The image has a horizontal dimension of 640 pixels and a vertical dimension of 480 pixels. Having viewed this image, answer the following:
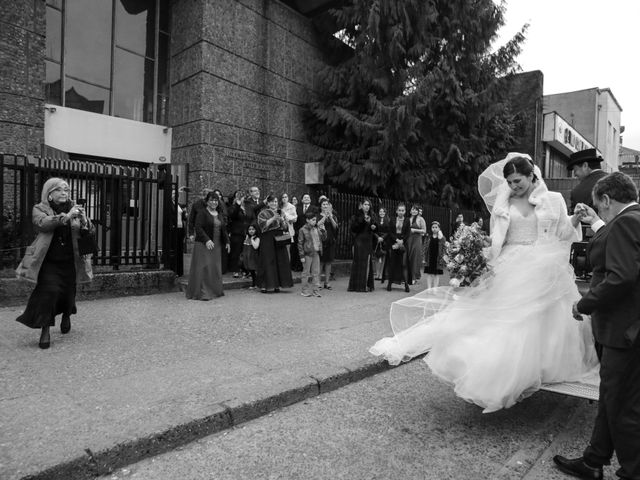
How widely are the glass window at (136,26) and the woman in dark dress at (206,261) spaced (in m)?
7.92

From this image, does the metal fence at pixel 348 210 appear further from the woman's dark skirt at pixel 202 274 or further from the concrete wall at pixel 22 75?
the concrete wall at pixel 22 75

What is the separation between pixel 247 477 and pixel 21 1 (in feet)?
39.6

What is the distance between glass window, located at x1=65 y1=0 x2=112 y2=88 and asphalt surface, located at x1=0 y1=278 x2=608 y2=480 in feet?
27.3

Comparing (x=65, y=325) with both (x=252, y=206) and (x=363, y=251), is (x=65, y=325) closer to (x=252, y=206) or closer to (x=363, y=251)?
(x=252, y=206)

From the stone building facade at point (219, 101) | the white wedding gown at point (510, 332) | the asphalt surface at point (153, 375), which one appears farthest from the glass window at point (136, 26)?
the white wedding gown at point (510, 332)

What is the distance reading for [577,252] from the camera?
28.6 ft

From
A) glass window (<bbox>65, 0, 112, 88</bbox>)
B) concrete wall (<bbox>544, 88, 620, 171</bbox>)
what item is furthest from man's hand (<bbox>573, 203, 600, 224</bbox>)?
concrete wall (<bbox>544, 88, 620, 171</bbox>)

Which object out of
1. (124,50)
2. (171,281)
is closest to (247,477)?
(171,281)

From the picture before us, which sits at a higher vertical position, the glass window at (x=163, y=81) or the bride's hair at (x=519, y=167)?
the glass window at (x=163, y=81)

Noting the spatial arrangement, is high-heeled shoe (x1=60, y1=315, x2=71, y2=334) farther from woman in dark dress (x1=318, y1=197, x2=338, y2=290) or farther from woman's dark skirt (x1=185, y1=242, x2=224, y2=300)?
woman in dark dress (x1=318, y1=197, x2=338, y2=290)

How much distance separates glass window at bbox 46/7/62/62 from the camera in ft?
39.8

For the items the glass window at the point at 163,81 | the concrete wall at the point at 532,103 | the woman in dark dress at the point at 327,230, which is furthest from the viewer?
the concrete wall at the point at 532,103

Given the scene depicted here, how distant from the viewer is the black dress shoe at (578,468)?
9.55 ft

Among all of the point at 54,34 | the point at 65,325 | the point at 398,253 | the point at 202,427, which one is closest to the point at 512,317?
the point at 202,427
